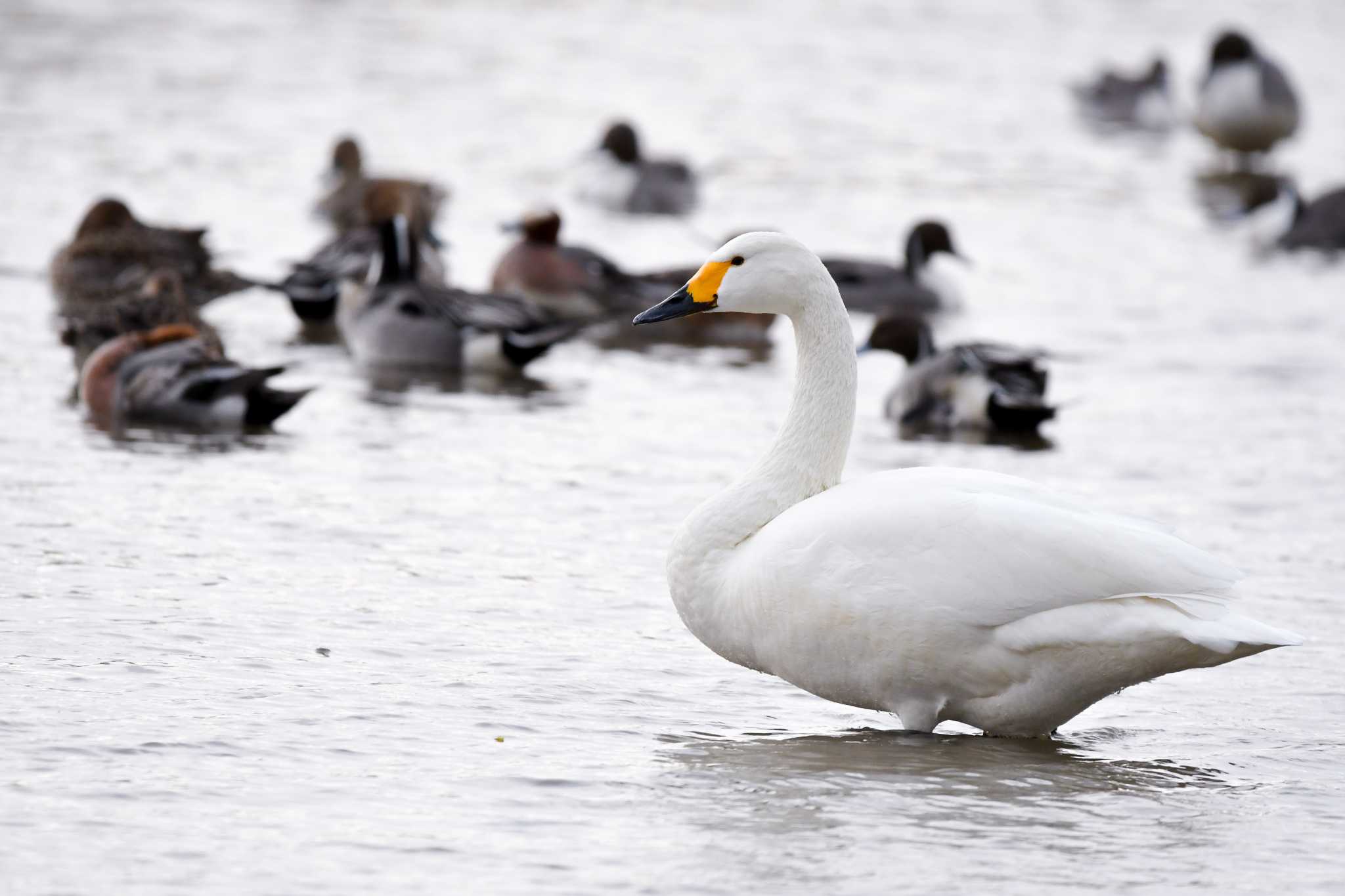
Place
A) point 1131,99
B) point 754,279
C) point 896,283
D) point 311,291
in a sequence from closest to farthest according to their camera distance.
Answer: point 754,279
point 311,291
point 896,283
point 1131,99

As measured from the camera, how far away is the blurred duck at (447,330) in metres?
12.5

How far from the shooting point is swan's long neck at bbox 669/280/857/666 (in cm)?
638

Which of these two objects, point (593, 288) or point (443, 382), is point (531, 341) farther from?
point (593, 288)

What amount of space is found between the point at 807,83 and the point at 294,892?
78.5 ft

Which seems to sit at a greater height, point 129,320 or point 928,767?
point 129,320

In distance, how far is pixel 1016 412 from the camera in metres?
11.2

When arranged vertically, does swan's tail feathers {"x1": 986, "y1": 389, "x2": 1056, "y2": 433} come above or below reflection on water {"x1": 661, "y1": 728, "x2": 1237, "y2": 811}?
above

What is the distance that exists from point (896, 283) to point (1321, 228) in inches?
214

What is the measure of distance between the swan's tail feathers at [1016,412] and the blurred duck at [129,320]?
4258mm

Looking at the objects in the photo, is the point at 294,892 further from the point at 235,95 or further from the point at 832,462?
the point at 235,95

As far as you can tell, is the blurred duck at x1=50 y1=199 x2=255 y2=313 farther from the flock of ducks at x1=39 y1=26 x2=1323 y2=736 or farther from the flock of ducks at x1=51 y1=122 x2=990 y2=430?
the flock of ducks at x1=39 y1=26 x2=1323 y2=736

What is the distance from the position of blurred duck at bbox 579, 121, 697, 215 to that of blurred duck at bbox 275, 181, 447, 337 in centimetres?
456

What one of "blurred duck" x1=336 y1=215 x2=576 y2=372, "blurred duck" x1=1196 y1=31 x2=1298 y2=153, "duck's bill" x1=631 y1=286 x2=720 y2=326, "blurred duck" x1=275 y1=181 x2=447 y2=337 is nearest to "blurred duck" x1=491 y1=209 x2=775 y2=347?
"blurred duck" x1=275 y1=181 x2=447 y2=337

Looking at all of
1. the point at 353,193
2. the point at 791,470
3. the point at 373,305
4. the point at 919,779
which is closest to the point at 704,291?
the point at 791,470
